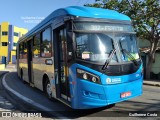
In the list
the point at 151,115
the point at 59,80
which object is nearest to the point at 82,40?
the point at 59,80

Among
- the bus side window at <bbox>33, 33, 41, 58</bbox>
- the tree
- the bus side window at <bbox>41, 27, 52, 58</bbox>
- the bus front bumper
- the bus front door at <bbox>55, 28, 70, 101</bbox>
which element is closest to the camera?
the bus front bumper

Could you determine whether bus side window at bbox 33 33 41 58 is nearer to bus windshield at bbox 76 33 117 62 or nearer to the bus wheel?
the bus wheel

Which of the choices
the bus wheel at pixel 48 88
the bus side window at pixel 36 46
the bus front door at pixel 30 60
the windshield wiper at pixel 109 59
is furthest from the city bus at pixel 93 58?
the bus front door at pixel 30 60

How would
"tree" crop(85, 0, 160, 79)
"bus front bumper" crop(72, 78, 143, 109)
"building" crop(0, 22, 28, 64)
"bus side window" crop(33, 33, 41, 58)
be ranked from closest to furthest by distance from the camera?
1. "bus front bumper" crop(72, 78, 143, 109)
2. "bus side window" crop(33, 33, 41, 58)
3. "tree" crop(85, 0, 160, 79)
4. "building" crop(0, 22, 28, 64)

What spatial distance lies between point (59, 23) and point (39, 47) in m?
3.19

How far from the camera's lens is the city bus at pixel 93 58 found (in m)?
7.15

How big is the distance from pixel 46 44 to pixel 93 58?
10.2 feet

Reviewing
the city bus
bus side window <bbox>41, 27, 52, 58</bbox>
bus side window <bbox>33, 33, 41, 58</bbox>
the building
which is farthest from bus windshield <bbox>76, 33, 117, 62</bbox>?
the building

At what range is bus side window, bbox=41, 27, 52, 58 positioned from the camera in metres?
9.42

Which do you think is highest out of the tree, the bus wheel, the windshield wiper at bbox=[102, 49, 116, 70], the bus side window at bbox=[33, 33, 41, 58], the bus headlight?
the tree

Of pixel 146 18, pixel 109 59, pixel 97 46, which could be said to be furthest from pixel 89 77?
pixel 146 18

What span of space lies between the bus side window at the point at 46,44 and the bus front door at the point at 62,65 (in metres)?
0.66

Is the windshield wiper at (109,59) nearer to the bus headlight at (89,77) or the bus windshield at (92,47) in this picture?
the bus windshield at (92,47)

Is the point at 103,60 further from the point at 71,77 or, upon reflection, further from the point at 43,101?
the point at 43,101
